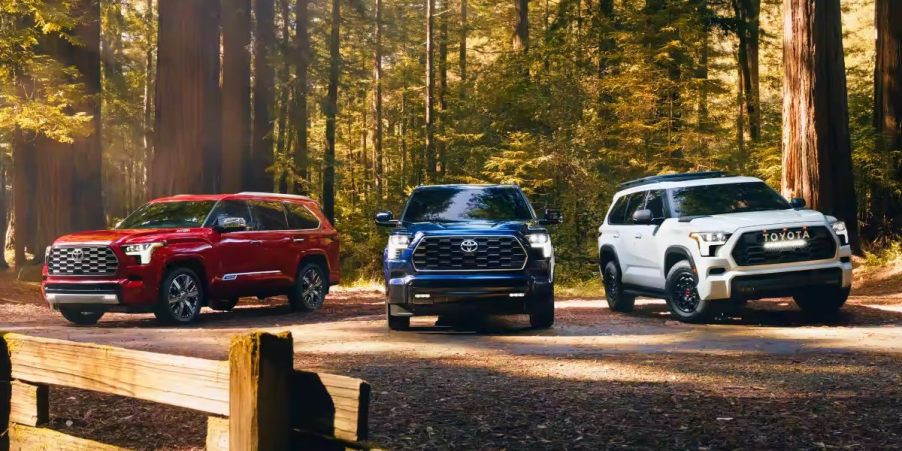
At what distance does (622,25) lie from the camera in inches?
1204

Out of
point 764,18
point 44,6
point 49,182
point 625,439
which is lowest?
point 625,439

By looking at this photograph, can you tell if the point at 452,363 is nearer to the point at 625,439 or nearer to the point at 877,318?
the point at 625,439

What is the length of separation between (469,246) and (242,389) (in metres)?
8.67

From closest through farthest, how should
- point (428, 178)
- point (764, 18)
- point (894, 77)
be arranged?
point (894, 77)
point (428, 178)
point (764, 18)

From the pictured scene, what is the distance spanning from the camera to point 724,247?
1263cm

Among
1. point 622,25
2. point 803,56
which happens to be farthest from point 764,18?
point 803,56

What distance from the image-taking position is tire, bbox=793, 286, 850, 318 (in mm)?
13155

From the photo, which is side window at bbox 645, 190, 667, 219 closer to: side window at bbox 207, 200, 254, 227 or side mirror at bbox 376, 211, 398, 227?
side mirror at bbox 376, 211, 398, 227

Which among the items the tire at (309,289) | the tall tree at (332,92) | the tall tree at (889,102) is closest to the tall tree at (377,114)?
the tall tree at (332,92)

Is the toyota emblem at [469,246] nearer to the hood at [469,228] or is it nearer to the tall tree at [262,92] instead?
the hood at [469,228]

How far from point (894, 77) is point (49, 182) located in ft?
63.8

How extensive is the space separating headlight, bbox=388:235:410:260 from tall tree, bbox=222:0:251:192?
15.9 meters

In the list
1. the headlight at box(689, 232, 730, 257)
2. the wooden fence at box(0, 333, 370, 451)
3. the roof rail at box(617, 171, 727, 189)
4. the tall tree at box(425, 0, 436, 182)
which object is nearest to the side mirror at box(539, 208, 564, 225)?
the headlight at box(689, 232, 730, 257)

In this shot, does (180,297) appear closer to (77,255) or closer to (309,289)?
(77,255)
